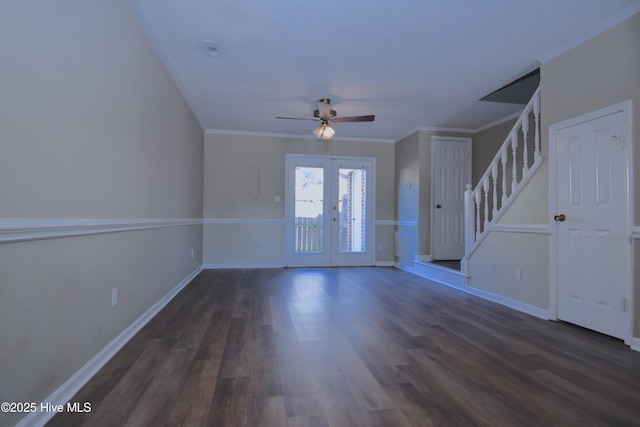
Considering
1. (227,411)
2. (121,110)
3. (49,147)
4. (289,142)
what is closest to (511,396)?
(227,411)

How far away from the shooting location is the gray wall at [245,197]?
5.82 meters

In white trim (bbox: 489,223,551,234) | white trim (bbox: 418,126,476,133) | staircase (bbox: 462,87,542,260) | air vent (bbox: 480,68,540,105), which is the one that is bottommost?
white trim (bbox: 489,223,551,234)

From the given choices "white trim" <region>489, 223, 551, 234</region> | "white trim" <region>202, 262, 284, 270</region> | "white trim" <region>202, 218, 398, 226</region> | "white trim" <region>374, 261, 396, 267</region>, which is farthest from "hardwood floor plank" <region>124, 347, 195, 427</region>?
"white trim" <region>374, 261, 396, 267</region>

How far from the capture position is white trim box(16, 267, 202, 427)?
4.65ft

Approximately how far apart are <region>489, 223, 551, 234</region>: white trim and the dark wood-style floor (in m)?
0.86

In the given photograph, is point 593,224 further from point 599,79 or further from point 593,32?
point 593,32

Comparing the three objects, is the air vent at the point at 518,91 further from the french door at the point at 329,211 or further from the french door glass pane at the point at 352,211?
the french door glass pane at the point at 352,211

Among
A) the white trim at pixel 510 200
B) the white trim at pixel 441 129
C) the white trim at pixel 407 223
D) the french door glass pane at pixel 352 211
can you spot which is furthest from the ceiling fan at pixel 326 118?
the white trim at pixel 407 223

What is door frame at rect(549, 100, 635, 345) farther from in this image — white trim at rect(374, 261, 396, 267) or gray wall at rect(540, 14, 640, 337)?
white trim at rect(374, 261, 396, 267)

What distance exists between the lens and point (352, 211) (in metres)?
6.32

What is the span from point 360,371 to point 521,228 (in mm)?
2503

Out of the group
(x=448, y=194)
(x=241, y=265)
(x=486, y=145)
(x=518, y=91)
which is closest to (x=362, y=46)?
(x=518, y=91)

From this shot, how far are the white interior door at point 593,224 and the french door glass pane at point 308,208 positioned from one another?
12.7 feet

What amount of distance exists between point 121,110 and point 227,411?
2017 mm
